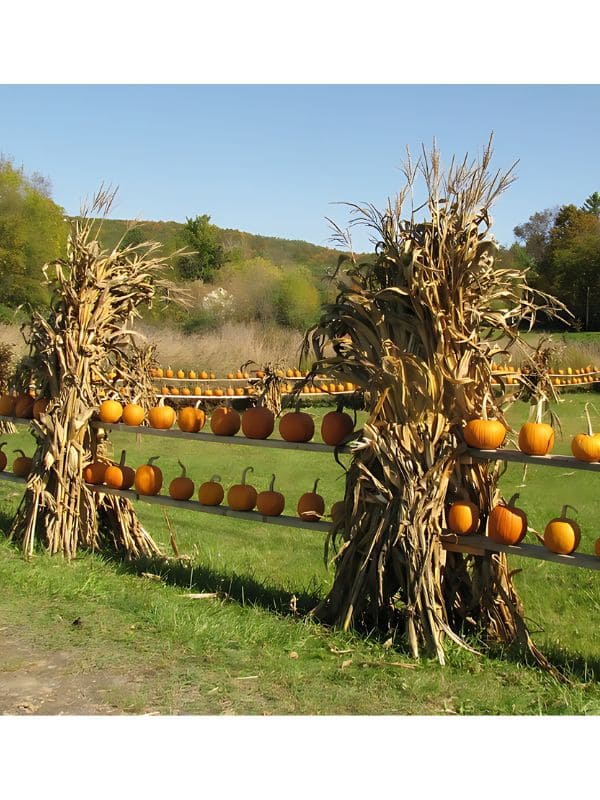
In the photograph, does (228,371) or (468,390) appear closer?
(468,390)

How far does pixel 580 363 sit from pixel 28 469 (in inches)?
1022

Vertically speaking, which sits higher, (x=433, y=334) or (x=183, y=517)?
(x=433, y=334)

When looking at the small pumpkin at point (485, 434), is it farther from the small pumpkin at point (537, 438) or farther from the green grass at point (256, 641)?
the green grass at point (256, 641)

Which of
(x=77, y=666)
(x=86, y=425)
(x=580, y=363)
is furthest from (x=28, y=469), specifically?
(x=580, y=363)

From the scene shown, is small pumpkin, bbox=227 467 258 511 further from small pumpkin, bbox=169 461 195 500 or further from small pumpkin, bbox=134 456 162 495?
small pumpkin, bbox=134 456 162 495

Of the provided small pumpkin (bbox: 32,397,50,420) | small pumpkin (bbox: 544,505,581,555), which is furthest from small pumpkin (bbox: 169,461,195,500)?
small pumpkin (bbox: 544,505,581,555)

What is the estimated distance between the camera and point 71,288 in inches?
Answer: 291

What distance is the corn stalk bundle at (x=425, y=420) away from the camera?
5.26m

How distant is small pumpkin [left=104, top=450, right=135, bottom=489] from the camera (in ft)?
24.4

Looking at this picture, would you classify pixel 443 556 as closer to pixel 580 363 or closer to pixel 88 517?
pixel 88 517

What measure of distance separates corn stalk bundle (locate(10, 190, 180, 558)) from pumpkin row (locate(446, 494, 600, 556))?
344 cm

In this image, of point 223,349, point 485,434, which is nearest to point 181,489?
point 485,434

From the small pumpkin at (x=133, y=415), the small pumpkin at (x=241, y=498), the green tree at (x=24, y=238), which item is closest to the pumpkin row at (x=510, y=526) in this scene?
the small pumpkin at (x=241, y=498)

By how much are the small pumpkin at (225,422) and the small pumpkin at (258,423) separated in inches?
9.7
